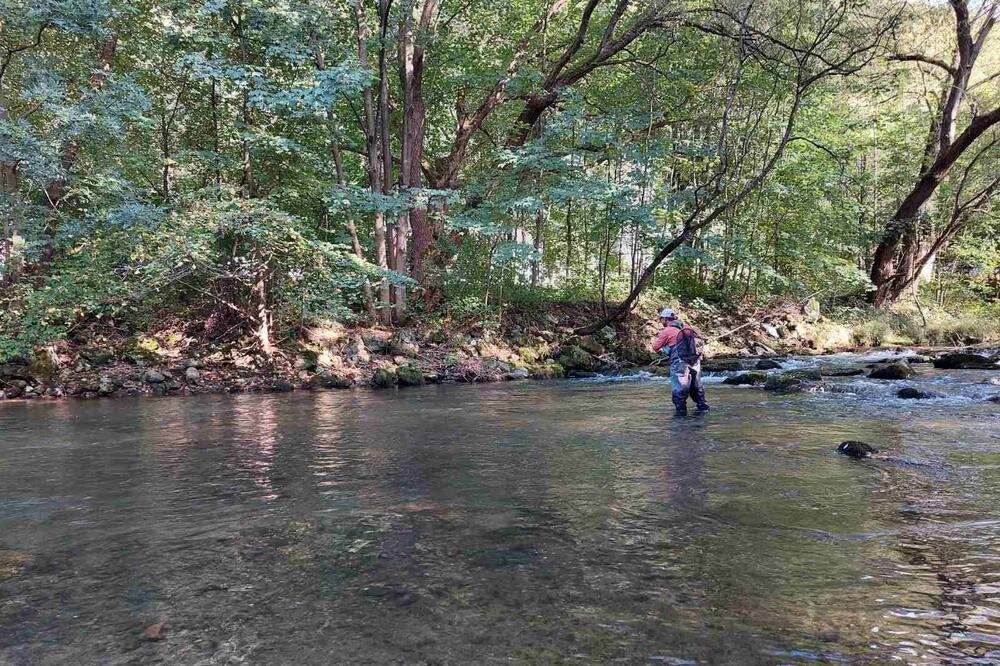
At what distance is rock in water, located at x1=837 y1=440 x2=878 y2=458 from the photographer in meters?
6.61

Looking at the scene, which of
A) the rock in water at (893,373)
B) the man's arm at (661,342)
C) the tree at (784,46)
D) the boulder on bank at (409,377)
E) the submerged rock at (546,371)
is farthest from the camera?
the submerged rock at (546,371)

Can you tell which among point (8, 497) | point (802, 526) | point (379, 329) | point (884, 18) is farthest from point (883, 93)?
point (8, 497)

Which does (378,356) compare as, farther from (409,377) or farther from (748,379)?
(748,379)

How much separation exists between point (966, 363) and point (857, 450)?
10.5m

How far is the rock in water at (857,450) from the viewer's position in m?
6.61

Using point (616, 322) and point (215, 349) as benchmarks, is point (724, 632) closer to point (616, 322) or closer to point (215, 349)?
point (215, 349)

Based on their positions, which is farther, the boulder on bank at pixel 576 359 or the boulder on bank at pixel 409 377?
the boulder on bank at pixel 576 359

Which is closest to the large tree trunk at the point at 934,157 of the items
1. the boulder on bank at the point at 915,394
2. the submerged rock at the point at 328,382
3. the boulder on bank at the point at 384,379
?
the boulder on bank at the point at 915,394

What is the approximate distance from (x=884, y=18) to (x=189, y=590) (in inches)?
731

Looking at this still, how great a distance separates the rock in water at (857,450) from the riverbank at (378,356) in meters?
6.95

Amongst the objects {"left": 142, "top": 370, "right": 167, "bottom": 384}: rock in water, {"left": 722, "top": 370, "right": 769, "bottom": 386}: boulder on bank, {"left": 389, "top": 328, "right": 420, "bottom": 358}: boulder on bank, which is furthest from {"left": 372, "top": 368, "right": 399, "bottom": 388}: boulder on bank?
{"left": 722, "top": 370, "right": 769, "bottom": 386}: boulder on bank

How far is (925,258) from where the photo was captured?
2136 centimetres

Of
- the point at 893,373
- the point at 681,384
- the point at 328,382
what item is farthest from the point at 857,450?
the point at 328,382

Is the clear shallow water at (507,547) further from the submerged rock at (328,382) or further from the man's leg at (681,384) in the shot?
the submerged rock at (328,382)
